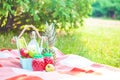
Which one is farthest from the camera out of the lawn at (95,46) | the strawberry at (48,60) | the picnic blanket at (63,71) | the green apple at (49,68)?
the lawn at (95,46)

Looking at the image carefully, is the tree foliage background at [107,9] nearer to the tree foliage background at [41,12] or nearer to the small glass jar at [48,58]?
the tree foliage background at [41,12]

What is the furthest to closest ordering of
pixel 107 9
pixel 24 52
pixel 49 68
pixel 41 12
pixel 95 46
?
pixel 107 9 → pixel 41 12 → pixel 95 46 → pixel 24 52 → pixel 49 68

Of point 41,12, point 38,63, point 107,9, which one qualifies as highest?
point 41,12

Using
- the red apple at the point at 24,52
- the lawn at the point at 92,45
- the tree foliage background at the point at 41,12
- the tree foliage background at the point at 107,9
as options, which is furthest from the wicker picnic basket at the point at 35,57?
the tree foliage background at the point at 107,9

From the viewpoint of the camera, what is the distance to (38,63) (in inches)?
163

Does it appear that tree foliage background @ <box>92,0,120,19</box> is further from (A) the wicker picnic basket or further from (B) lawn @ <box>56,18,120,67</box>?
(A) the wicker picnic basket

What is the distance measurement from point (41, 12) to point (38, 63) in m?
3.05

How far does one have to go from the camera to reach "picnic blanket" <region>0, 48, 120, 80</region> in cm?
380

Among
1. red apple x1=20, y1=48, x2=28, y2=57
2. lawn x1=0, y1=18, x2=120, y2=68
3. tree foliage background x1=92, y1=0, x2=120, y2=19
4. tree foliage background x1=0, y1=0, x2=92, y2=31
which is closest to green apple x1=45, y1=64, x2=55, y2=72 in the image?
red apple x1=20, y1=48, x2=28, y2=57

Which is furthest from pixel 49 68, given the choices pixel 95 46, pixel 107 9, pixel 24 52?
pixel 107 9

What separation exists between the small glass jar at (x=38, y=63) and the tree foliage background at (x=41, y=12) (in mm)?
2375

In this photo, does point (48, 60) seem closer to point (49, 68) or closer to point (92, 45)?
point (49, 68)

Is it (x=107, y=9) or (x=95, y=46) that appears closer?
(x=95, y=46)

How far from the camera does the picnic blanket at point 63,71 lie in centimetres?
380
